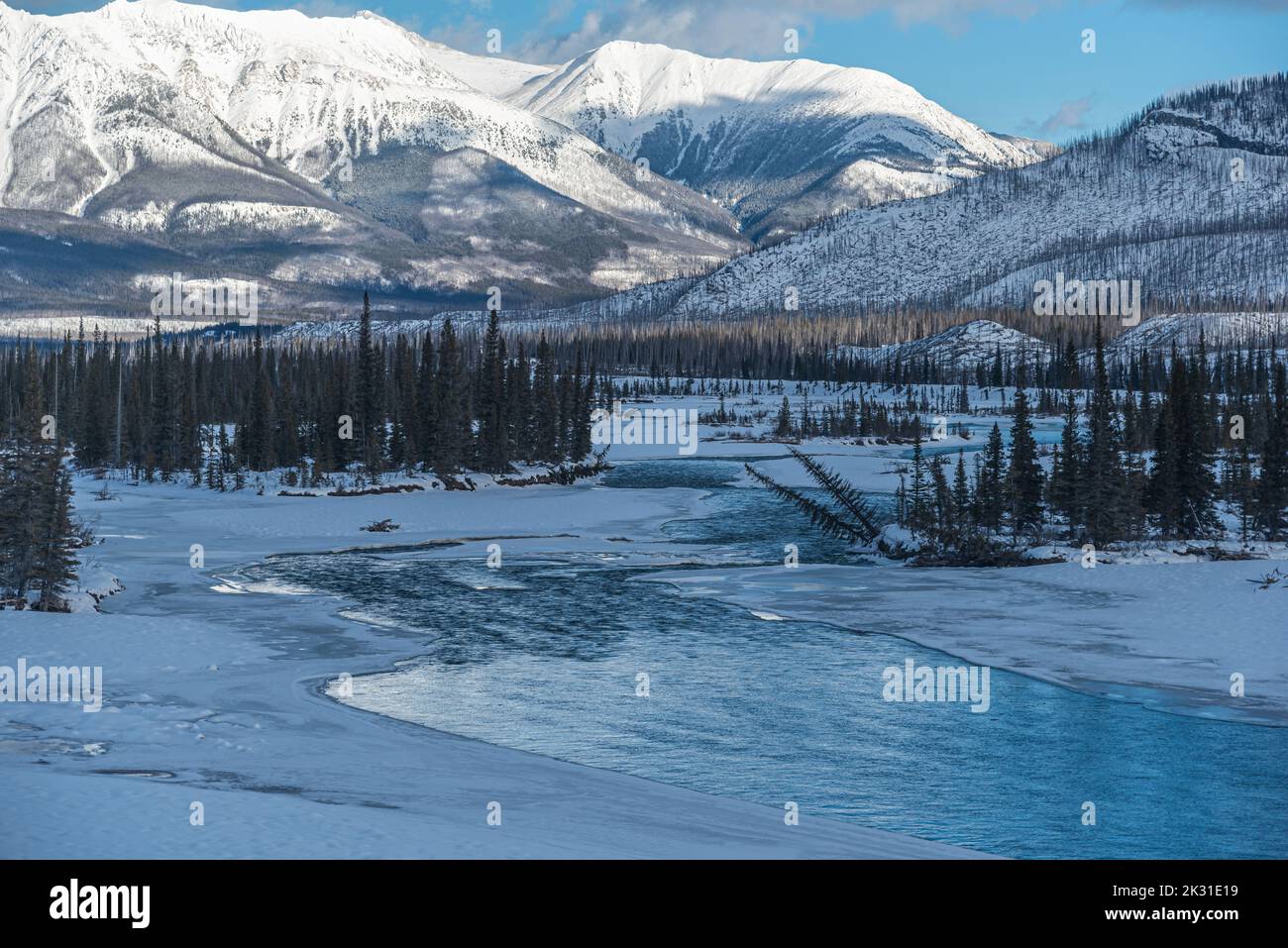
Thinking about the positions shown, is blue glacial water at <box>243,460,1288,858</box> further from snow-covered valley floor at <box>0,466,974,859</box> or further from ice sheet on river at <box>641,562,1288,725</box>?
ice sheet on river at <box>641,562,1288,725</box>

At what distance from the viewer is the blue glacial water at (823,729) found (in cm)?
1720

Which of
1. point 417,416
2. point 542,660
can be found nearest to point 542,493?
point 417,416

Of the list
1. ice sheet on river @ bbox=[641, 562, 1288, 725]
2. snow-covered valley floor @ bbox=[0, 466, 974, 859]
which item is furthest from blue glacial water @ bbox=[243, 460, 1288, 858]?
ice sheet on river @ bbox=[641, 562, 1288, 725]

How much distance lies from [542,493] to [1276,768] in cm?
5881

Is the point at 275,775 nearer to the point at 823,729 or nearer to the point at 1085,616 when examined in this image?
the point at 823,729

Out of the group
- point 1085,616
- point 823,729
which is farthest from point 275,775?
point 1085,616

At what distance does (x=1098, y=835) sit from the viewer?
16.5 m

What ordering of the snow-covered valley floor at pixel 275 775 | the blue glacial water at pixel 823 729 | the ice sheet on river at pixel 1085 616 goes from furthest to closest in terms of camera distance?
the ice sheet on river at pixel 1085 616
the blue glacial water at pixel 823 729
the snow-covered valley floor at pixel 275 775

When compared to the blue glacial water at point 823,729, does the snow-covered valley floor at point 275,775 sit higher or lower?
higher

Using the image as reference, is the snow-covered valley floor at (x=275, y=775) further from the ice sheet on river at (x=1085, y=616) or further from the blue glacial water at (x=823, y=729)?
the ice sheet on river at (x=1085, y=616)

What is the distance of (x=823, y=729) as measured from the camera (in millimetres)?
21875

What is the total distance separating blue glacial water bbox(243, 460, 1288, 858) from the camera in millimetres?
17203

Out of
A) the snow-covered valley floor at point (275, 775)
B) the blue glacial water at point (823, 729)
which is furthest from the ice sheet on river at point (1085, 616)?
the snow-covered valley floor at point (275, 775)
